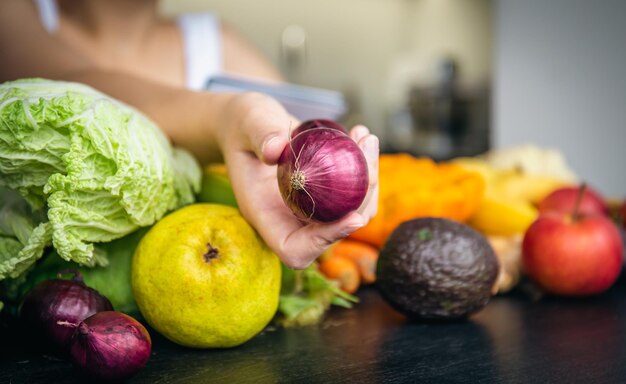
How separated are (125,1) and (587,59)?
2047mm

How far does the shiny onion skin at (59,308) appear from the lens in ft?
1.97

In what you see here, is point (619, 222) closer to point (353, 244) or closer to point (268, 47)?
point (353, 244)

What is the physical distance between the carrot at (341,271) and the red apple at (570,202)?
44cm


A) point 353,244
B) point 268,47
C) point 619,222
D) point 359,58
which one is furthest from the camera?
point 359,58

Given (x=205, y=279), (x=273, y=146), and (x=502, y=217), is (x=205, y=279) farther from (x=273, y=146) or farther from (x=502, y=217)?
(x=502, y=217)

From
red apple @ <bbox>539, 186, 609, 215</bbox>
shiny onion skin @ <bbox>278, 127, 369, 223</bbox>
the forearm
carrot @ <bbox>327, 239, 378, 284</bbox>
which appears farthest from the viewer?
red apple @ <bbox>539, 186, 609, 215</bbox>

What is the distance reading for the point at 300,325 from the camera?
0.76m

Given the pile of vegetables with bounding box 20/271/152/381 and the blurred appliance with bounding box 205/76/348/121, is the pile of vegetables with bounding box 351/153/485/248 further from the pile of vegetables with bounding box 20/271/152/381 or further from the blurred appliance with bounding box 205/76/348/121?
the pile of vegetables with bounding box 20/271/152/381

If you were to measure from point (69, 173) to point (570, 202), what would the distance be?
0.89 metres

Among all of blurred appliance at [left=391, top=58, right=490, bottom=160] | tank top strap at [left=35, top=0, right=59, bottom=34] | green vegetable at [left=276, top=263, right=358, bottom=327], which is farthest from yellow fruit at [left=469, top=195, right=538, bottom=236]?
blurred appliance at [left=391, top=58, right=490, bottom=160]

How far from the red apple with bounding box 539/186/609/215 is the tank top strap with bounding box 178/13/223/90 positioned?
906 millimetres

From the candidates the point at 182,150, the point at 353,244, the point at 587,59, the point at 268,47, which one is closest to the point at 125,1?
the point at 182,150

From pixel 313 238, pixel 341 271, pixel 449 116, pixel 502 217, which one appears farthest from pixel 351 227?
pixel 449 116

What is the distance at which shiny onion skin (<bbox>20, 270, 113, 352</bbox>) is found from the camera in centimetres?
60
